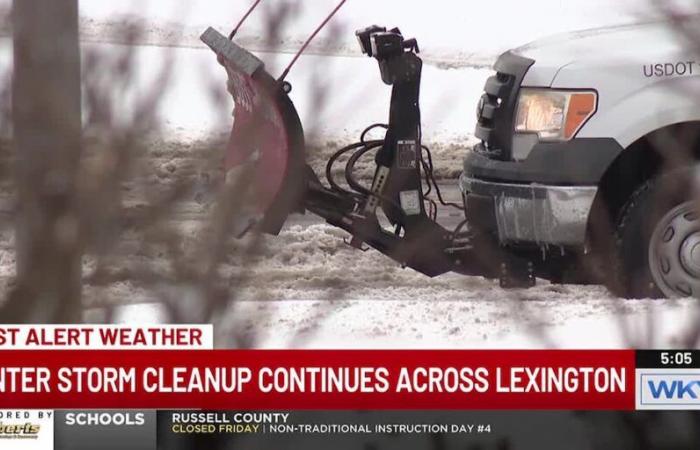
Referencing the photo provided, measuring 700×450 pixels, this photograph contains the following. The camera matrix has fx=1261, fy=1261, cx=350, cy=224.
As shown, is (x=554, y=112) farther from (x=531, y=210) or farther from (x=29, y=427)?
(x=29, y=427)

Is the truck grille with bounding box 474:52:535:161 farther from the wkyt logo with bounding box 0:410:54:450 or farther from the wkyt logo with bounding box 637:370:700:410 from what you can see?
the wkyt logo with bounding box 0:410:54:450

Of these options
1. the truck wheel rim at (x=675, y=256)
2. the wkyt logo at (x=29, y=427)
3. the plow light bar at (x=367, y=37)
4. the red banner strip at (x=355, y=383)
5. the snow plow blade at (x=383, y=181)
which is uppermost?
the plow light bar at (x=367, y=37)

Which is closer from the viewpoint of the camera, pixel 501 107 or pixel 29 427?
pixel 29 427

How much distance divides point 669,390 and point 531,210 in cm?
65

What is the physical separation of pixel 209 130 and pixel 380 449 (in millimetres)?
1307

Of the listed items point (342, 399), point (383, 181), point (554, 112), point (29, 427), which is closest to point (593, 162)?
point (554, 112)

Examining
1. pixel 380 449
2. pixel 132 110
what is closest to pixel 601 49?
pixel 380 449

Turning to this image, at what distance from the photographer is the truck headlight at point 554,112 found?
3.46m

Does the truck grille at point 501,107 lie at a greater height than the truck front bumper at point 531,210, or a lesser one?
greater

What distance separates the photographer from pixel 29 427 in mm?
3143

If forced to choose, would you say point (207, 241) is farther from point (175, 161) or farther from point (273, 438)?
point (273, 438)

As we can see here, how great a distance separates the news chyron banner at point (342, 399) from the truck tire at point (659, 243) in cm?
21

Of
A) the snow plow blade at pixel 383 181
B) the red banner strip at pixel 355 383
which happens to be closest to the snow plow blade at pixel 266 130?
the snow plow blade at pixel 383 181

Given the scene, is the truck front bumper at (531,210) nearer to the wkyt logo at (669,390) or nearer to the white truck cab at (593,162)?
the white truck cab at (593,162)
